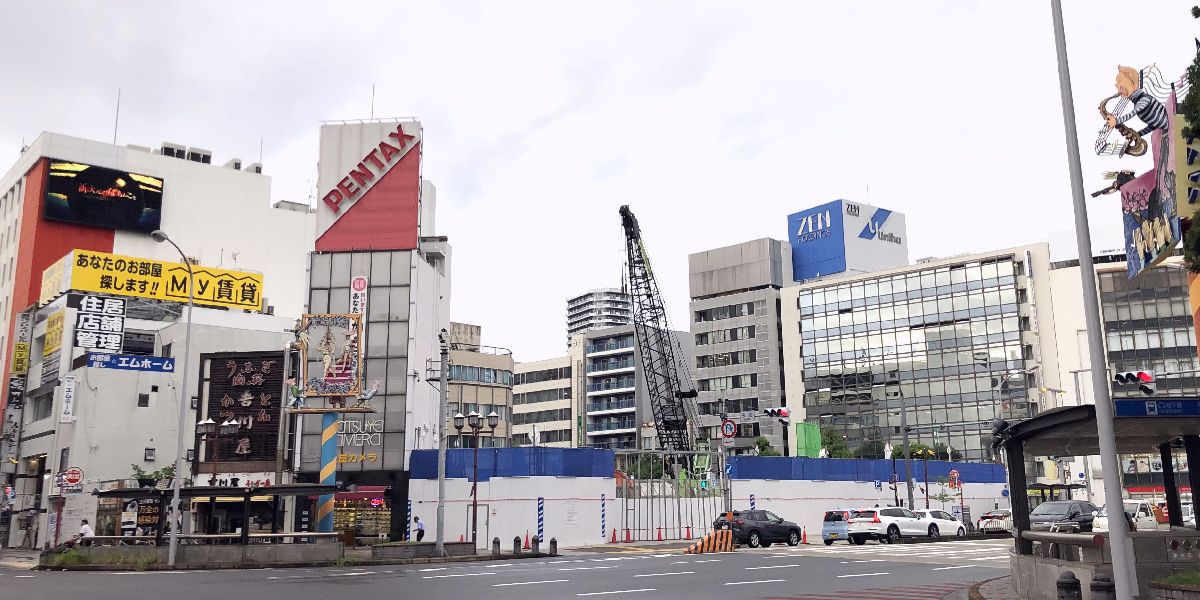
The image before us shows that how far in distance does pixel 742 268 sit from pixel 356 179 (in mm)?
72701

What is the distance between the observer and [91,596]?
20703 mm

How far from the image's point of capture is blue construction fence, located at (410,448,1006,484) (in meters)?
48.6

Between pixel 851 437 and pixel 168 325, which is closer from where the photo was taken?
pixel 168 325

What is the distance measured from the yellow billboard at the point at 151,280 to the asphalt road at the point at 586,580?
45606 mm

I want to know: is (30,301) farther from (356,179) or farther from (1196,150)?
(1196,150)

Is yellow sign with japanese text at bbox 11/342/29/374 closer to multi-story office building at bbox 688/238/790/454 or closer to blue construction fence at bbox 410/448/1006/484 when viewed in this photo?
blue construction fence at bbox 410/448/1006/484

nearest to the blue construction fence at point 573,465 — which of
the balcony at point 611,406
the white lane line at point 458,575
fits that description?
the white lane line at point 458,575

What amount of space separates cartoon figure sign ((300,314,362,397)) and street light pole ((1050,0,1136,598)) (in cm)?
4178

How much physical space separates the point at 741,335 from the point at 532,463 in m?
81.2

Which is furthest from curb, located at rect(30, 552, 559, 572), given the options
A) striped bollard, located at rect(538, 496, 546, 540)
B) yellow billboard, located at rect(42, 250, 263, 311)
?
yellow billboard, located at rect(42, 250, 263, 311)

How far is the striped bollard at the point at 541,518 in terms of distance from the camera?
47.4 metres

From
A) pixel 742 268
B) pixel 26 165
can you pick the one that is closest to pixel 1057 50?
pixel 26 165

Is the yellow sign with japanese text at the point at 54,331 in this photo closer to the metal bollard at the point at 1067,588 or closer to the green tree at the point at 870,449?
the metal bollard at the point at 1067,588

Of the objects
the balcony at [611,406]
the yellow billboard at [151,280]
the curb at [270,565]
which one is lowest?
the curb at [270,565]
